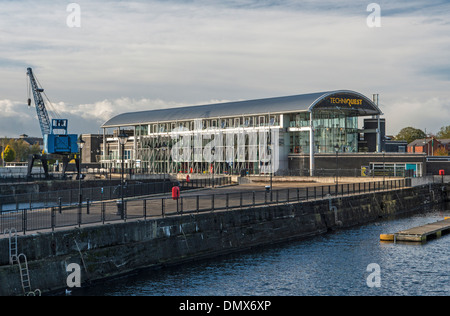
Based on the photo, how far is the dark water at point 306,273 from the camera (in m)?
24.9

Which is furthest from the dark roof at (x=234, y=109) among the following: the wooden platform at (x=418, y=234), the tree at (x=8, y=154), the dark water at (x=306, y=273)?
the tree at (x=8, y=154)

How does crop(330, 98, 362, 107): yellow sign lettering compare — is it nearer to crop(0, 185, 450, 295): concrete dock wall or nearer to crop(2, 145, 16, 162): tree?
crop(0, 185, 450, 295): concrete dock wall

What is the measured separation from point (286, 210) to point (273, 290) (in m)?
14.7

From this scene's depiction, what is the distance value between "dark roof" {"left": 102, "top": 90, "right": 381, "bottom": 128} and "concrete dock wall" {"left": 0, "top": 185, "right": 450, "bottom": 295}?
38.4m

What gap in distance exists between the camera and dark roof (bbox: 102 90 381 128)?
83.6m

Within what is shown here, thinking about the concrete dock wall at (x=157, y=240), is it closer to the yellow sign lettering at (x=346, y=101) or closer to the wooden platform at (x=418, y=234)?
the wooden platform at (x=418, y=234)

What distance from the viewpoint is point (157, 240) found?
29234 mm

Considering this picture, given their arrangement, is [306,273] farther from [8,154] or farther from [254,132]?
[8,154]

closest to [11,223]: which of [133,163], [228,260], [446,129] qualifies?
[228,260]

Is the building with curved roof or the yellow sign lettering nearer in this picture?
the yellow sign lettering

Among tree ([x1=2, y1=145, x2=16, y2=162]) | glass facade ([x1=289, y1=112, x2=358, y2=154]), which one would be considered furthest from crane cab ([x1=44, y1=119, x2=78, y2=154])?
tree ([x1=2, y1=145, x2=16, y2=162])

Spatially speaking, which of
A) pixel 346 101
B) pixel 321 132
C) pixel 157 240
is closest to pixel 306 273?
pixel 157 240

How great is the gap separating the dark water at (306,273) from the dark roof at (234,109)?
48.2 m
